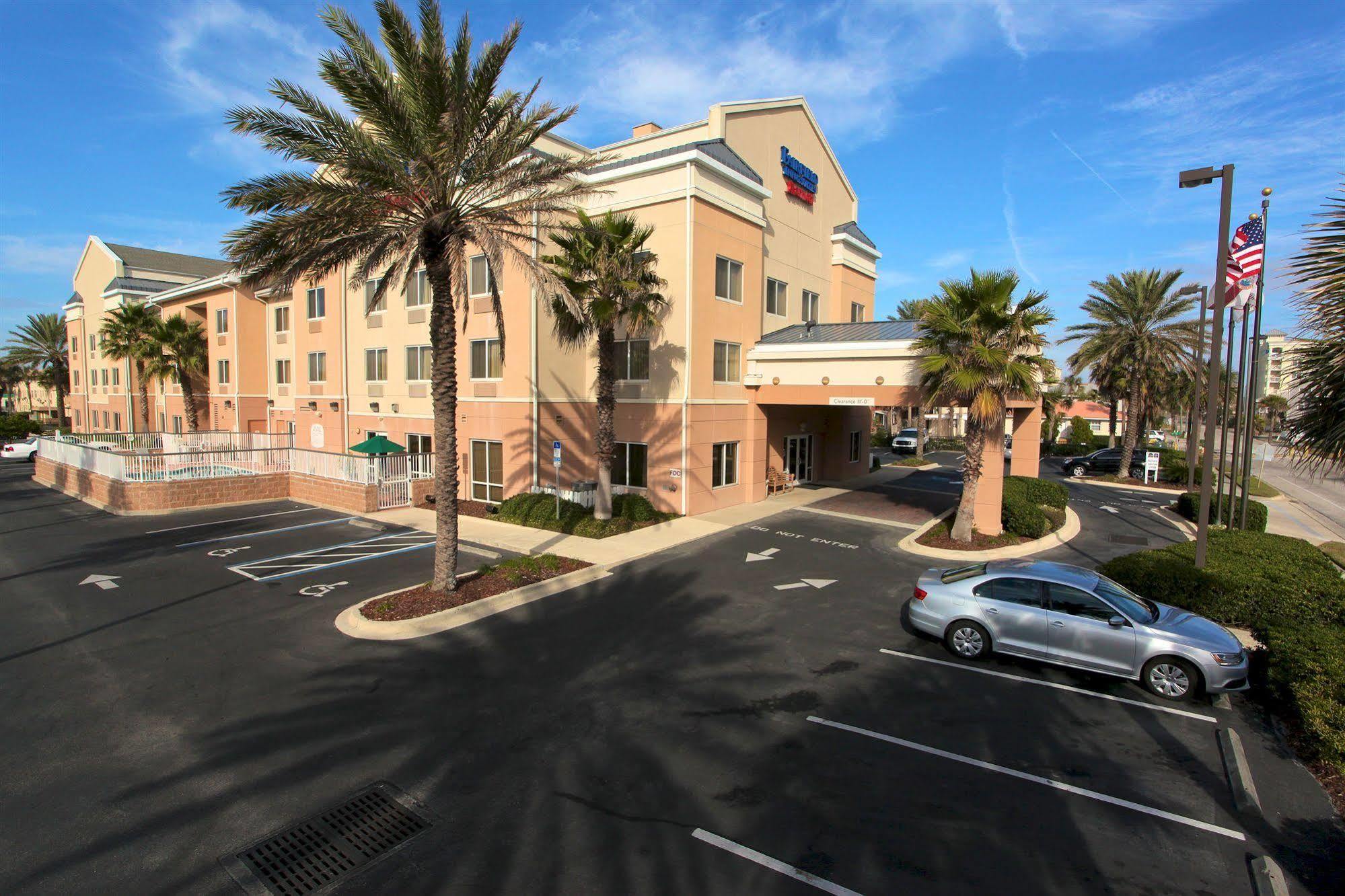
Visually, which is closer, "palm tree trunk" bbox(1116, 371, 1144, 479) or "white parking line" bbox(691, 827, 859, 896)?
"white parking line" bbox(691, 827, 859, 896)

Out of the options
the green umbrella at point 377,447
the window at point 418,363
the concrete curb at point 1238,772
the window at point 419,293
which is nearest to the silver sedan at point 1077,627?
the concrete curb at point 1238,772

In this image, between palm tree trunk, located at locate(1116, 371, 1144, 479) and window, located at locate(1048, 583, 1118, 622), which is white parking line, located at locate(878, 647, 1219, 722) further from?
palm tree trunk, located at locate(1116, 371, 1144, 479)

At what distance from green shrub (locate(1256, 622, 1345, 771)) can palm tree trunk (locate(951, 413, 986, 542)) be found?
8772mm

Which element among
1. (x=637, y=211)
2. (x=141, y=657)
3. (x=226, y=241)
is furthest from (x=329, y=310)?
(x=141, y=657)

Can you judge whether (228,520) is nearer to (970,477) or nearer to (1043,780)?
(970,477)

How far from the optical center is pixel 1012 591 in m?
10.2

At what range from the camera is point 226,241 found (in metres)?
12.3

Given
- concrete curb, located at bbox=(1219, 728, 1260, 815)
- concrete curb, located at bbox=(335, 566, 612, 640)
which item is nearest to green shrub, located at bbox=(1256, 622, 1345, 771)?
concrete curb, located at bbox=(1219, 728, 1260, 815)

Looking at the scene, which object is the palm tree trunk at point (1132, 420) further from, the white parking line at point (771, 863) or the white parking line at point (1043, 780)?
the white parking line at point (771, 863)

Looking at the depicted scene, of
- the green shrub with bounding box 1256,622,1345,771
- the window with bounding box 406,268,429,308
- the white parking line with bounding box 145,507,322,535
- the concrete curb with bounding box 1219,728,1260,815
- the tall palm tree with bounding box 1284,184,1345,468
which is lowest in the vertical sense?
the white parking line with bounding box 145,507,322,535

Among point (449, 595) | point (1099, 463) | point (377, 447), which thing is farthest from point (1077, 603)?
Result: point (1099, 463)

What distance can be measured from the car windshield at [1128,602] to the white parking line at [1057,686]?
1163 millimetres

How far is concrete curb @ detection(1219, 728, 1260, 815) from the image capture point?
21.9 ft

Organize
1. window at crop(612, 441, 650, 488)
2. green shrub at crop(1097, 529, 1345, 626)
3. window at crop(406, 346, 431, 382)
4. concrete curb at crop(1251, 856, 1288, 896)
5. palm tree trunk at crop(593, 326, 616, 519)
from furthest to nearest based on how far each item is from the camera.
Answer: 1. window at crop(406, 346, 431, 382)
2. window at crop(612, 441, 650, 488)
3. palm tree trunk at crop(593, 326, 616, 519)
4. green shrub at crop(1097, 529, 1345, 626)
5. concrete curb at crop(1251, 856, 1288, 896)
